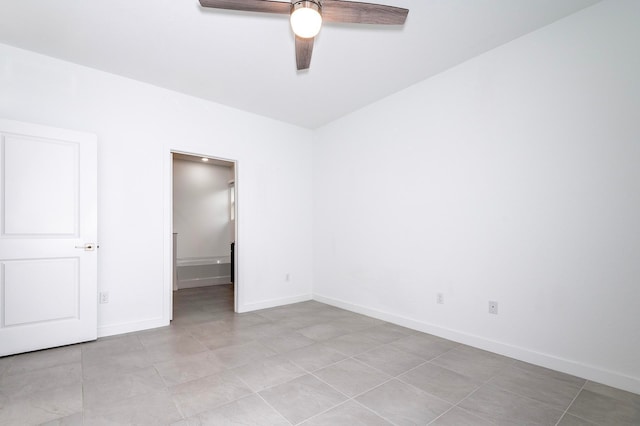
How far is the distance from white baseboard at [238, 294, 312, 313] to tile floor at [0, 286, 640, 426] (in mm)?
1002

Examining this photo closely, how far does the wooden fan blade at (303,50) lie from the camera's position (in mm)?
2156

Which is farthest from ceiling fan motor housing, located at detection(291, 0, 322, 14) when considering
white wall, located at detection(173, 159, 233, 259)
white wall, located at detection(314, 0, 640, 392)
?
white wall, located at detection(173, 159, 233, 259)

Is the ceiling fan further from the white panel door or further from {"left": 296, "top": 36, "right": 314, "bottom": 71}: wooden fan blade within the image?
the white panel door

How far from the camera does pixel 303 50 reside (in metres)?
2.27

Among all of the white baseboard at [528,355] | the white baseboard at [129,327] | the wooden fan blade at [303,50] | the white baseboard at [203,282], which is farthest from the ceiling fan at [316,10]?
the white baseboard at [203,282]

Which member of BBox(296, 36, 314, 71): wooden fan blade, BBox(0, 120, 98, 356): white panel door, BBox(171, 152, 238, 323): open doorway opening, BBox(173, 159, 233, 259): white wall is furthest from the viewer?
BBox(173, 159, 233, 259): white wall

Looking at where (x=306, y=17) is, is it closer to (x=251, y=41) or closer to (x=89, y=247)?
(x=251, y=41)

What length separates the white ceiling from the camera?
2.41 m

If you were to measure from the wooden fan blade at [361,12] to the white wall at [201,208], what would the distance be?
5.45m

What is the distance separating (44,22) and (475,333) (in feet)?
15.8

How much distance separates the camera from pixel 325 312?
4.29m

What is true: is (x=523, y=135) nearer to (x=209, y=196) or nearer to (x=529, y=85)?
(x=529, y=85)

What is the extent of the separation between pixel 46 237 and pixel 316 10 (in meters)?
3.14

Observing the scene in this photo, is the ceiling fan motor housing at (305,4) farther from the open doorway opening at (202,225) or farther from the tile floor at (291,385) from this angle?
the open doorway opening at (202,225)
